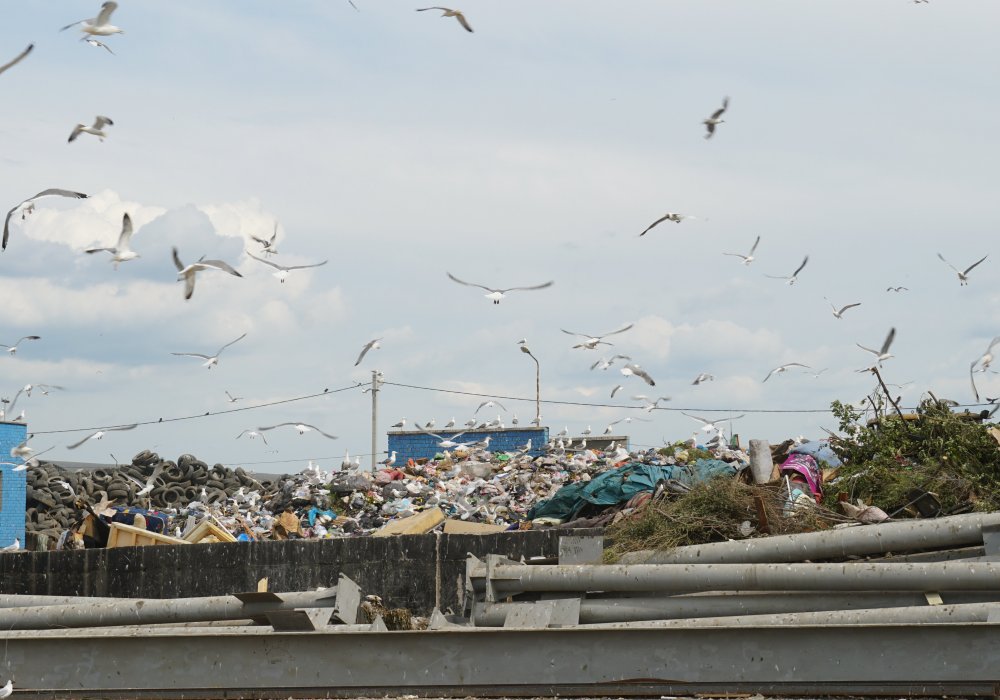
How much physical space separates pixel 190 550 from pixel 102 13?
187 inches

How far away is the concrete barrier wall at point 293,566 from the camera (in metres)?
8.90

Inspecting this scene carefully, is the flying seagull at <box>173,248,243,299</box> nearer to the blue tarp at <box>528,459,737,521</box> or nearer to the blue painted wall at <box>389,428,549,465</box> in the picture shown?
Answer: the blue tarp at <box>528,459,737,521</box>

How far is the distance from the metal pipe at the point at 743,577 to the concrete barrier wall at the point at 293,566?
5.37ft

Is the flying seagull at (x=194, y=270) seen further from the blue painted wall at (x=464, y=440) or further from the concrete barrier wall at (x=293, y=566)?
the blue painted wall at (x=464, y=440)

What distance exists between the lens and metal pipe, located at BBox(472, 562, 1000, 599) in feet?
19.8

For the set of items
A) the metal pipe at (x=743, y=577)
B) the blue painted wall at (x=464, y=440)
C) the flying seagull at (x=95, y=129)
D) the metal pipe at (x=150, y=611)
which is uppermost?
the flying seagull at (x=95, y=129)

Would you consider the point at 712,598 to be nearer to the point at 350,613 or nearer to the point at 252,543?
the point at 350,613

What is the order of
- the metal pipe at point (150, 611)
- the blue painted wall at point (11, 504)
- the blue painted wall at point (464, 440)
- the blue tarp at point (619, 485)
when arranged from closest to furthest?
the metal pipe at point (150, 611), the blue tarp at point (619, 485), the blue painted wall at point (11, 504), the blue painted wall at point (464, 440)

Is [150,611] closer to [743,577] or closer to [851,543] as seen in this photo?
[743,577]

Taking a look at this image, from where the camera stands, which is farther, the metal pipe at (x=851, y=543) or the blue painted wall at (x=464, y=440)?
the blue painted wall at (x=464, y=440)

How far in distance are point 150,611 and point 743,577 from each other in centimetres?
362

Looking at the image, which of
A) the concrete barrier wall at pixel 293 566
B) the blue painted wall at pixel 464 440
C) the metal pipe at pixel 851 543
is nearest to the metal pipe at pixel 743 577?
the metal pipe at pixel 851 543

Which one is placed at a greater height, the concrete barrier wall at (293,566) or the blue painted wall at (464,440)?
the blue painted wall at (464,440)

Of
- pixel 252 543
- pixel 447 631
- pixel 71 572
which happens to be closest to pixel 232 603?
pixel 447 631
